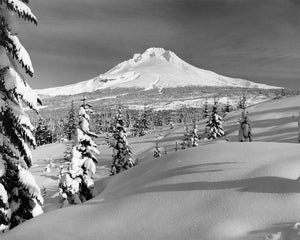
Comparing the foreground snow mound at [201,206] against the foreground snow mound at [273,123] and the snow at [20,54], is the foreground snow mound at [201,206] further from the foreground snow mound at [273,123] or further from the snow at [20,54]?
the foreground snow mound at [273,123]

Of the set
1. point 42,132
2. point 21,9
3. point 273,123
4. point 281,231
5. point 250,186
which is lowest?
point 273,123

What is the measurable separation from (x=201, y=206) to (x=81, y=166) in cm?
2001

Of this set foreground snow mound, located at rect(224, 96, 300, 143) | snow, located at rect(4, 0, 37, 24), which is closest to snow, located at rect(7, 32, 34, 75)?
snow, located at rect(4, 0, 37, 24)

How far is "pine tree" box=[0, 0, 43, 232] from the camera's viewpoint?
10.9 metres

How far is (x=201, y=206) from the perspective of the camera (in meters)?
8.36

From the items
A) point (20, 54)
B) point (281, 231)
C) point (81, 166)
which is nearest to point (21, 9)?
point (20, 54)

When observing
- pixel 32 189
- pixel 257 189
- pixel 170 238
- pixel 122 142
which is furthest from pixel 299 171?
pixel 122 142

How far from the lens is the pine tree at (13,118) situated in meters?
10.9

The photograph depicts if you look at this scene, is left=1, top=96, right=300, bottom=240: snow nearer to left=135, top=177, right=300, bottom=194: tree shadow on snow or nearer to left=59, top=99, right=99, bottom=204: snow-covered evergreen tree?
left=135, top=177, right=300, bottom=194: tree shadow on snow

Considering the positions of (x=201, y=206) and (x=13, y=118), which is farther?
(x=13, y=118)

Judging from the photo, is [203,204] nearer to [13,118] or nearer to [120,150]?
[13,118]

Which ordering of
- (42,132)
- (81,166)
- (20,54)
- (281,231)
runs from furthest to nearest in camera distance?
(42,132) → (81,166) → (20,54) → (281,231)

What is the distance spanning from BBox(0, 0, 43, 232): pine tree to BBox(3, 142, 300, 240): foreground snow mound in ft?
8.44

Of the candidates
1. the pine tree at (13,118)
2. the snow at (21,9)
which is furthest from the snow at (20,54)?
the snow at (21,9)
